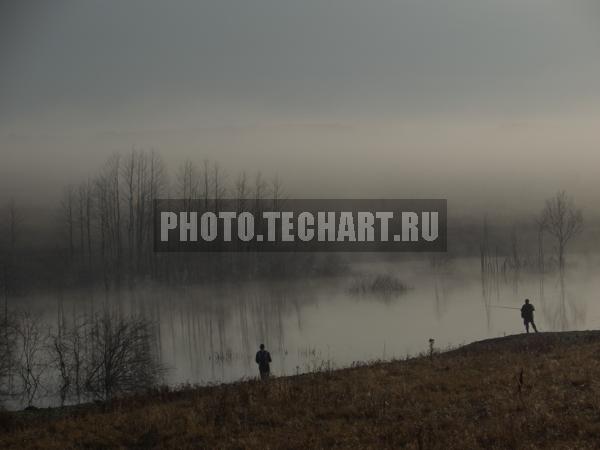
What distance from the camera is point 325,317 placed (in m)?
59.1

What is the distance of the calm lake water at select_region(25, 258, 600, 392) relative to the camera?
39.0 meters

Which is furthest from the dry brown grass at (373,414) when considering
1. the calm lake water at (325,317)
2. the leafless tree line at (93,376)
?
the leafless tree line at (93,376)

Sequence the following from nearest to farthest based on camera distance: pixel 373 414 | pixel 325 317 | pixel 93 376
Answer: pixel 373 414 < pixel 93 376 < pixel 325 317

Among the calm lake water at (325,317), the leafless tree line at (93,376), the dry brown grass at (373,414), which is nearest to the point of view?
the dry brown grass at (373,414)

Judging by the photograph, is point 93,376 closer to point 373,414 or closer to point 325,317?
point 373,414

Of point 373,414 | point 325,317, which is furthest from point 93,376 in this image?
point 325,317

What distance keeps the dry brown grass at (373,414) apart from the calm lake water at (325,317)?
5429 millimetres

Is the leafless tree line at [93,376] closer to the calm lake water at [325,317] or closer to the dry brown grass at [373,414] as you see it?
the calm lake water at [325,317]

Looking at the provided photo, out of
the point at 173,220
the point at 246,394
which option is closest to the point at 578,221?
the point at 173,220

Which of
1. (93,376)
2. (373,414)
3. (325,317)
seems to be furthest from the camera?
(325,317)

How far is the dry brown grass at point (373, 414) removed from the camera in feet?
38.5

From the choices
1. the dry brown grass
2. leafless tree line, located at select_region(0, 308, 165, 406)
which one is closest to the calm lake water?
leafless tree line, located at select_region(0, 308, 165, 406)

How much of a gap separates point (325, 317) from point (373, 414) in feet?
149

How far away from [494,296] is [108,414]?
7220cm
